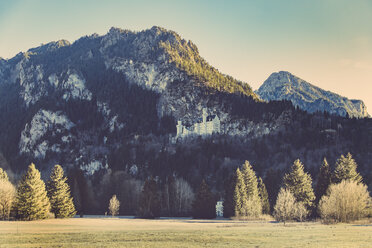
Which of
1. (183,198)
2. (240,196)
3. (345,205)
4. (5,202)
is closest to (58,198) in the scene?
(5,202)

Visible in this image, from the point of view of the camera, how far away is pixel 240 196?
11162 cm

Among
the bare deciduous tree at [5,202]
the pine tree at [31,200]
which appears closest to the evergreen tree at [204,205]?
the pine tree at [31,200]

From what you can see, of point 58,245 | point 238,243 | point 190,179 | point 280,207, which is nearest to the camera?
point 58,245

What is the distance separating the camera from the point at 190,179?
185 metres

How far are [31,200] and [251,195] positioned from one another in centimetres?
5284

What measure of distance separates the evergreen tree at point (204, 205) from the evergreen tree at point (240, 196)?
39.3 feet

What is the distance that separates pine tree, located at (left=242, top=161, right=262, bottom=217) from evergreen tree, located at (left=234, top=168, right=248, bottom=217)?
1246 mm

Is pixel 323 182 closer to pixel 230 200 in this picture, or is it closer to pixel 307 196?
pixel 307 196

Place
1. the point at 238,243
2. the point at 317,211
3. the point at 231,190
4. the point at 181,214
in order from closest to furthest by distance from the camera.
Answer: the point at 238,243 < the point at 317,211 < the point at 231,190 < the point at 181,214

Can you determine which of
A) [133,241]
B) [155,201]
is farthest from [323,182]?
[133,241]

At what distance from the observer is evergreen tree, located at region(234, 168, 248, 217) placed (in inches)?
4291

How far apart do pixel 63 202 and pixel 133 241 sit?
52.2m

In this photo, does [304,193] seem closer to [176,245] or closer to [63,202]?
[63,202]

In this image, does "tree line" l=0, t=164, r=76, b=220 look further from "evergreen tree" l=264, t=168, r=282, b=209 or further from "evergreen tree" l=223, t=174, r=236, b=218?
"evergreen tree" l=264, t=168, r=282, b=209
